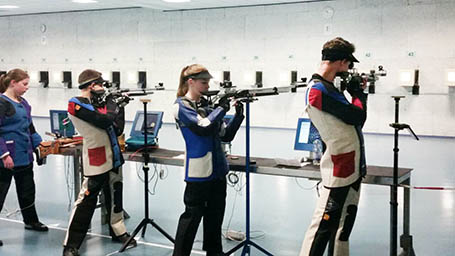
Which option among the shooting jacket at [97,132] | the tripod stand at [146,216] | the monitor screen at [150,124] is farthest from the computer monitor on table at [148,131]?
the shooting jacket at [97,132]

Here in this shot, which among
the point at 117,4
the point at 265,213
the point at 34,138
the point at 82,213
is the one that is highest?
the point at 117,4

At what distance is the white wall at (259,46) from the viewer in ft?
31.4

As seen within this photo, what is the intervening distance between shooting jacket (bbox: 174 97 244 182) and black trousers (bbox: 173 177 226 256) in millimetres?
61

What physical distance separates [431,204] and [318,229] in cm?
278

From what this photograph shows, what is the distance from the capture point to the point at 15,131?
412 cm

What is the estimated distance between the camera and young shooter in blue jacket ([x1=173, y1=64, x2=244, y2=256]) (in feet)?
10.3

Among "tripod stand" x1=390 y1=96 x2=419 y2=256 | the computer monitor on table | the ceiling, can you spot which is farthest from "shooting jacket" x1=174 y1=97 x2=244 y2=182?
the ceiling

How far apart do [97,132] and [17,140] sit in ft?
3.05

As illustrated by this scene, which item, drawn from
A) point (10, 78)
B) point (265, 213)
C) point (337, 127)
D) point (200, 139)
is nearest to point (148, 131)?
point (10, 78)

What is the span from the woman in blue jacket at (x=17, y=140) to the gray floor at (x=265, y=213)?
0.35 metres

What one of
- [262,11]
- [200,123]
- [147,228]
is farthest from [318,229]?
[262,11]

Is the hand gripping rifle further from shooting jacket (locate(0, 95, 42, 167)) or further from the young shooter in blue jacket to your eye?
shooting jacket (locate(0, 95, 42, 167))

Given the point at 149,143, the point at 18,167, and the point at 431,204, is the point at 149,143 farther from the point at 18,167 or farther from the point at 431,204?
the point at 431,204

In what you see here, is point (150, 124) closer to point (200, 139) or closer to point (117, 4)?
point (200, 139)
